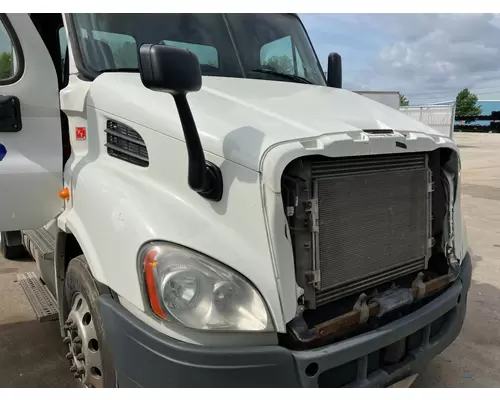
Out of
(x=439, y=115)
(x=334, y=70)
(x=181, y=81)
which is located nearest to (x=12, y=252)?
(x=334, y=70)

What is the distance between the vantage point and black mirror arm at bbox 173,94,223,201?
207 cm

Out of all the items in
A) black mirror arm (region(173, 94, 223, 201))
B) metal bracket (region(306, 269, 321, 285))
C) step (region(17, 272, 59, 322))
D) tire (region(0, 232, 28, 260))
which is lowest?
tire (region(0, 232, 28, 260))

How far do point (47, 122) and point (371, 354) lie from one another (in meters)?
2.61

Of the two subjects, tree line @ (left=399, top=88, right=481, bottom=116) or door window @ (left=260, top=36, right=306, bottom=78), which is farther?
tree line @ (left=399, top=88, right=481, bottom=116)

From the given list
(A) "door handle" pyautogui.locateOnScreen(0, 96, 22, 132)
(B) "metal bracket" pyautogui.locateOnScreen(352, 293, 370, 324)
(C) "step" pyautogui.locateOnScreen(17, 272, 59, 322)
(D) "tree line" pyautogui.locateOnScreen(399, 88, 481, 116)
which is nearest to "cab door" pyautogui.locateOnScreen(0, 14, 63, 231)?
(A) "door handle" pyautogui.locateOnScreen(0, 96, 22, 132)

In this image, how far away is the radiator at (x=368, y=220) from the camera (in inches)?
93.0

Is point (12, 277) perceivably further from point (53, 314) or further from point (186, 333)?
point (186, 333)

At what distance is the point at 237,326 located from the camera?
2.10m

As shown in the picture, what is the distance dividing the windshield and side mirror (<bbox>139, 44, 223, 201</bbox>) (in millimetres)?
982

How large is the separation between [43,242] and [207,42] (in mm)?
2043

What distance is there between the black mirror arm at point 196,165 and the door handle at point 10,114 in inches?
65.0

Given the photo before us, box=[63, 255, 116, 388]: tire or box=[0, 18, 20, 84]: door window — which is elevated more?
box=[0, 18, 20, 84]: door window

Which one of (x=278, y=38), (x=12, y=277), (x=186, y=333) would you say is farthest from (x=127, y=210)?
(x=12, y=277)

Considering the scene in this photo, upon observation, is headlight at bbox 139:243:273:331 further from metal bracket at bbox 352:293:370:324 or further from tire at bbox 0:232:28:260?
tire at bbox 0:232:28:260
